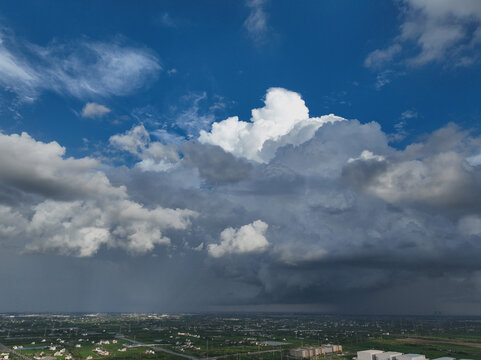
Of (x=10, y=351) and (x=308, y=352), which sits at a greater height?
(x=308, y=352)

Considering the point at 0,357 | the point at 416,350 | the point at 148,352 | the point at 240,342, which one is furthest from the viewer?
the point at 240,342

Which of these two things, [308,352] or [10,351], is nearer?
[308,352]

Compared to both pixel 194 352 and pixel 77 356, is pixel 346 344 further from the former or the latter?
pixel 77 356

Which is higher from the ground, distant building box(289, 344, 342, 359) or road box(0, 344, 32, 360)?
distant building box(289, 344, 342, 359)

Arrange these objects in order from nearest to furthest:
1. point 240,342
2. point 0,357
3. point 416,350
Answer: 1. point 0,357
2. point 416,350
3. point 240,342

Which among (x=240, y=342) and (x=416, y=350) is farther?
(x=240, y=342)

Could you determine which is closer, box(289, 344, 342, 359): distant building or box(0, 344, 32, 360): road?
box(0, 344, 32, 360): road

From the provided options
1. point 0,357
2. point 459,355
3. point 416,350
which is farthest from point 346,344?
point 0,357

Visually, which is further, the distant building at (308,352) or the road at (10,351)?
the distant building at (308,352)

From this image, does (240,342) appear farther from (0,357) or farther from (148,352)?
(0,357)

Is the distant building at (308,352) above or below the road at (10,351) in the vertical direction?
above
